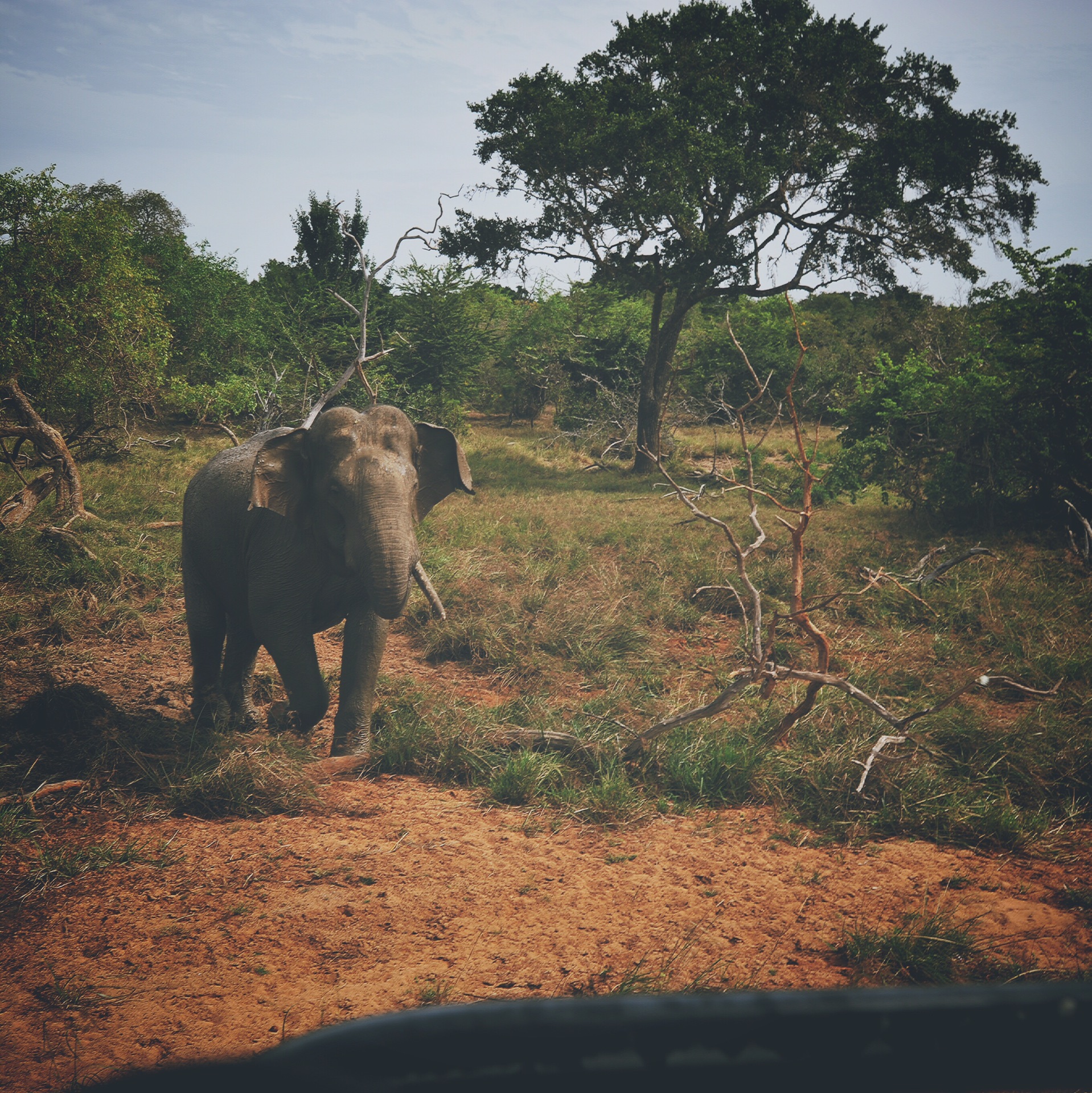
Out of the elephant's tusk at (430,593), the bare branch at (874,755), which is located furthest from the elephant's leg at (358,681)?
the bare branch at (874,755)

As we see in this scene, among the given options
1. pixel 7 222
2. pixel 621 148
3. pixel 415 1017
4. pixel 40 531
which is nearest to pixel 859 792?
pixel 415 1017

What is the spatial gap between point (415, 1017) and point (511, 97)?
70.9ft

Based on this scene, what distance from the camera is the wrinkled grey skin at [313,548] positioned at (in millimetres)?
5457

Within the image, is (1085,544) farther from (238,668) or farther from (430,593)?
(238,668)

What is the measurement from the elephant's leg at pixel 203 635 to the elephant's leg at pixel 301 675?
0.76 m

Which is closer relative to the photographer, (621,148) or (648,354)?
(621,148)

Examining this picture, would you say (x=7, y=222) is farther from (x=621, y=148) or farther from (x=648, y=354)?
(x=648, y=354)

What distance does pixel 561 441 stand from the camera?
76.6 ft

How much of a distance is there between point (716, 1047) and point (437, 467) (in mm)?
6041

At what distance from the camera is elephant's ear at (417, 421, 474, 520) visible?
20.8ft

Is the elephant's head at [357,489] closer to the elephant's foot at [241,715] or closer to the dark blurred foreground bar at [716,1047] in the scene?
the elephant's foot at [241,715]

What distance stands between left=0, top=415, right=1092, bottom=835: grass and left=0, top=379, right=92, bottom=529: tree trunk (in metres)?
0.51

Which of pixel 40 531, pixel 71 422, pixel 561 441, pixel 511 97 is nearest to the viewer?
pixel 40 531

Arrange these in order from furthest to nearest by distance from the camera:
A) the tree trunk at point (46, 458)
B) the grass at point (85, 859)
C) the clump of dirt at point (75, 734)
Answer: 1. the tree trunk at point (46, 458)
2. the clump of dirt at point (75, 734)
3. the grass at point (85, 859)
